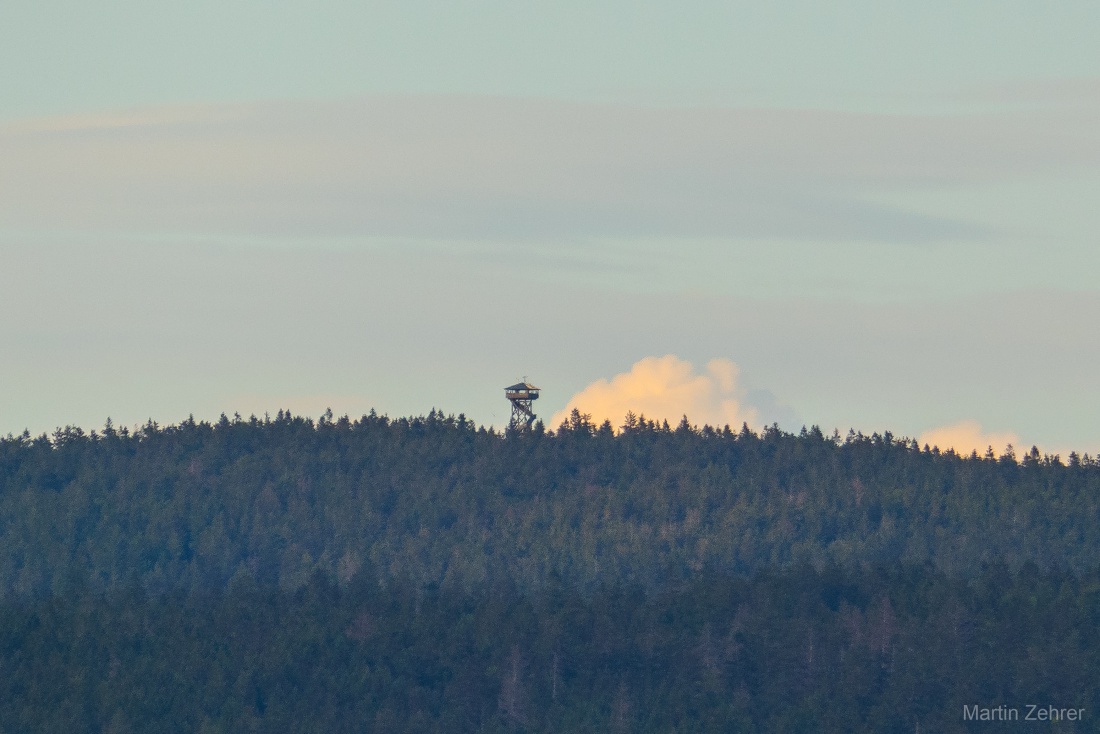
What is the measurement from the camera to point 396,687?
14200 cm

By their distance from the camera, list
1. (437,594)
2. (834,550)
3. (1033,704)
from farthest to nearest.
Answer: (834,550) → (437,594) → (1033,704)

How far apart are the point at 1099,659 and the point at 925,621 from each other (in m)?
12.4

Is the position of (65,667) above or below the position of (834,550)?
below

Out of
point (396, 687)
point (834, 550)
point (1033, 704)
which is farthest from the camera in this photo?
point (834, 550)

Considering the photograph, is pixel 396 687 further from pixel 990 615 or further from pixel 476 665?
pixel 990 615

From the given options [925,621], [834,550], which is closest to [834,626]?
[925,621]

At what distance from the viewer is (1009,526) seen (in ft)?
653

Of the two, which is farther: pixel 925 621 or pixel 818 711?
pixel 925 621

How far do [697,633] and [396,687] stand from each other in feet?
65.9

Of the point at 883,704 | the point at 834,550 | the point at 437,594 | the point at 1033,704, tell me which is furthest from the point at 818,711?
the point at 834,550

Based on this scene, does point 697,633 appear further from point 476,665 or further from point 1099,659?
point 1099,659

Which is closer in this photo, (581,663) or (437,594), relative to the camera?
(581,663)

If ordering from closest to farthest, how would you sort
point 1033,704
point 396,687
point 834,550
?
point 1033,704 → point 396,687 → point 834,550

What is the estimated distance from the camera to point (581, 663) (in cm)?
14300
